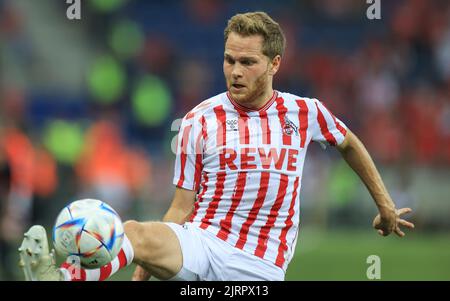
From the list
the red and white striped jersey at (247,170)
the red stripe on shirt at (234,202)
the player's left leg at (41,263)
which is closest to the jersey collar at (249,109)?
the red and white striped jersey at (247,170)

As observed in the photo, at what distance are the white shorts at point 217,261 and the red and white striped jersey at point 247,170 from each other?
5 cm

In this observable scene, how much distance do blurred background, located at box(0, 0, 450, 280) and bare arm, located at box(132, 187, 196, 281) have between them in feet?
20.1

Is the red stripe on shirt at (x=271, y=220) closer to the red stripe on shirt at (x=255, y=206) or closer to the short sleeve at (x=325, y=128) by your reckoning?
the red stripe on shirt at (x=255, y=206)

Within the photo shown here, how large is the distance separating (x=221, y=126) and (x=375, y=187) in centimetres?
118

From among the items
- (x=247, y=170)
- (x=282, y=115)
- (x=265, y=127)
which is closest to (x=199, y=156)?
(x=247, y=170)

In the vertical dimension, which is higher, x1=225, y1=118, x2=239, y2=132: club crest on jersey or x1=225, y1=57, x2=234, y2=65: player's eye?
x1=225, y1=57, x2=234, y2=65: player's eye

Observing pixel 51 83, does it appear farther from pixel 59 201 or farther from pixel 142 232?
pixel 142 232

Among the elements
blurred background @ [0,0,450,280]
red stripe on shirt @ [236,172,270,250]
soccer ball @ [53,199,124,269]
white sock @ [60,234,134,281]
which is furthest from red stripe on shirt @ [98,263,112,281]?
blurred background @ [0,0,450,280]

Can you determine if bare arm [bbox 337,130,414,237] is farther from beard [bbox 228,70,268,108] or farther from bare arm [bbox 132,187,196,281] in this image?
bare arm [bbox 132,187,196,281]

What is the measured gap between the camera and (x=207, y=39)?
1859cm

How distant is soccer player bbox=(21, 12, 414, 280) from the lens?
6.34 metres

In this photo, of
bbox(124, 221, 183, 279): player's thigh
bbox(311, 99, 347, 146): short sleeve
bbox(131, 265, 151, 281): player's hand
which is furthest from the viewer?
bbox(311, 99, 347, 146): short sleeve
